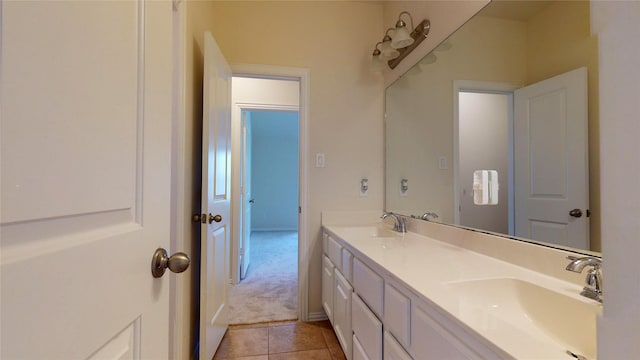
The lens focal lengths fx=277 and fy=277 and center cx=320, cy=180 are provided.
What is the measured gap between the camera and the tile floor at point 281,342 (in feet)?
5.75

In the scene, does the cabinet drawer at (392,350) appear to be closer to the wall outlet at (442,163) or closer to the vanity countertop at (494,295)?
the vanity countertop at (494,295)

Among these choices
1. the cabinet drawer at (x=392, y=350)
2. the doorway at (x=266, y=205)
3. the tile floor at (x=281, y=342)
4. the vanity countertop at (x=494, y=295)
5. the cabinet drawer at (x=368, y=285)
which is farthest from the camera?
the doorway at (x=266, y=205)

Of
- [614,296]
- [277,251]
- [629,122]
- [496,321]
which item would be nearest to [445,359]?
[496,321]

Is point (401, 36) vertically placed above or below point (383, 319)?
above

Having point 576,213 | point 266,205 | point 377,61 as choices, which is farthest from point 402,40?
point 266,205

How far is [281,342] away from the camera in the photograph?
1.90 meters

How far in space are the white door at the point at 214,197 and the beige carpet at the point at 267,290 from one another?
36cm

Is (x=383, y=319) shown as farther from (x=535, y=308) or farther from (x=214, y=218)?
(x=214, y=218)

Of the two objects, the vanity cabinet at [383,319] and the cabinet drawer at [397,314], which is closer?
the vanity cabinet at [383,319]

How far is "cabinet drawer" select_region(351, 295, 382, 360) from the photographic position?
44.3 inches

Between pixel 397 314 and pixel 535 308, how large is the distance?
1.35ft

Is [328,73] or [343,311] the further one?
[328,73]

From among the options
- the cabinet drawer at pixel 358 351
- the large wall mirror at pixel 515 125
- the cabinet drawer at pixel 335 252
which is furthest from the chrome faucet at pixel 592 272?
the cabinet drawer at pixel 335 252

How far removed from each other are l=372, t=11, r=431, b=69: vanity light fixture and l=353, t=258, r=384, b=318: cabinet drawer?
4.54 ft
